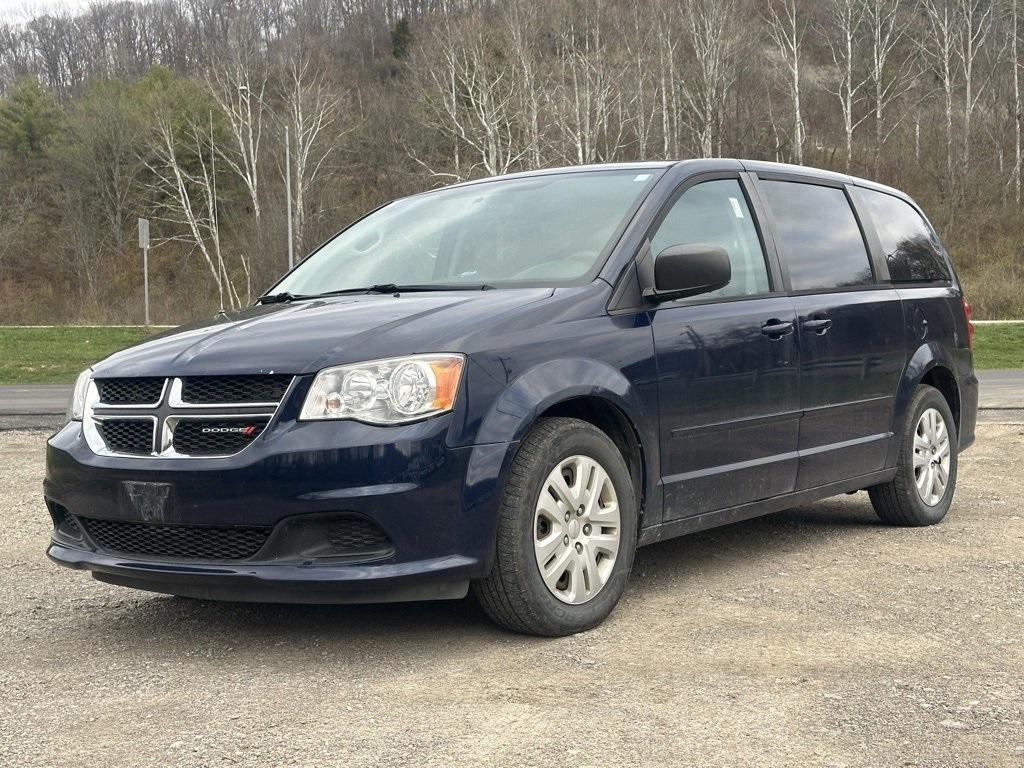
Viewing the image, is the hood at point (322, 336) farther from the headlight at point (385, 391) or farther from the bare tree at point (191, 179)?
the bare tree at point (191, 179)

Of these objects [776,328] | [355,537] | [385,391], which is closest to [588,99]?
[776,328]

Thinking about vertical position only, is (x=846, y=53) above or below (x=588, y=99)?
above

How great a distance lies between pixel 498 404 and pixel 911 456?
319 centimetres

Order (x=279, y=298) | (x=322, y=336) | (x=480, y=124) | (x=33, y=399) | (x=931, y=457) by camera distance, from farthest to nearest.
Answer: (x=480, y=124), (x=33, y=399), (x=931, y=457), (x=279, y=298), (x=322, y=336)

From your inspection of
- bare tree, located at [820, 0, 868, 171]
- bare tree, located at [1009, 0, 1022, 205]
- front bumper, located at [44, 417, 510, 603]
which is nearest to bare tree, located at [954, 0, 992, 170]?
bare tree, located at [1009, 0, 1022, 205]

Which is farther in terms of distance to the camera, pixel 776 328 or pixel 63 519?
pixel 776 328

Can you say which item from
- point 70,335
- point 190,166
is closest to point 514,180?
point 70,335

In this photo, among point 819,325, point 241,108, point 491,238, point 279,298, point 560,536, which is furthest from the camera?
point 241,108

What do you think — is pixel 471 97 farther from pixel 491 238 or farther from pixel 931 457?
pixel 491 238

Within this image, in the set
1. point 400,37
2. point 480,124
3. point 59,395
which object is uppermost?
point 400,37

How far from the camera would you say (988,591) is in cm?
499

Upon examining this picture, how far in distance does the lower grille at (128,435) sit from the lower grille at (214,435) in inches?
5.5

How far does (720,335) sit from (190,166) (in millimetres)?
51051

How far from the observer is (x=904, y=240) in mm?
6758
